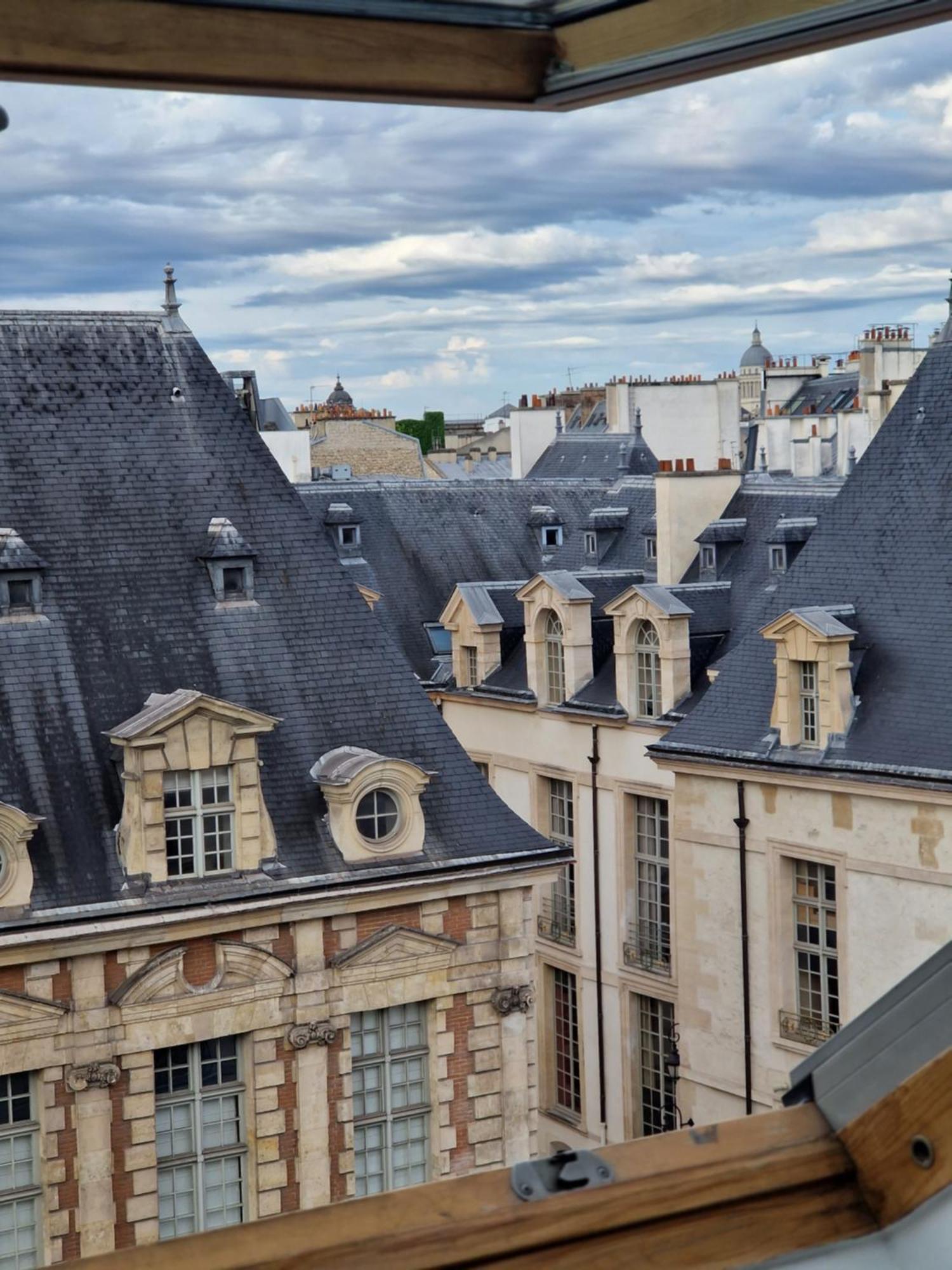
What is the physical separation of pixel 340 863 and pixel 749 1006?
21.0ft

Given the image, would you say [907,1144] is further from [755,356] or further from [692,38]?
[755,356]

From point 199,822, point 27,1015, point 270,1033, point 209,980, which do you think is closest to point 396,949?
point 270,1033

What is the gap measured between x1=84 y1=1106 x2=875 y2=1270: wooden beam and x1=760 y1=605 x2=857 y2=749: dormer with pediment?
1647 cm

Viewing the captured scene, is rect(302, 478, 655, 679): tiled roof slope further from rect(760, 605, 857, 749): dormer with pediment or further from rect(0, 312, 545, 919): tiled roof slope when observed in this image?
rect(0, 312, 545, 919): tiled roof slope

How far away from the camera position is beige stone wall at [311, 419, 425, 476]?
4906cm

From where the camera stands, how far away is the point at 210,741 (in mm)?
14570

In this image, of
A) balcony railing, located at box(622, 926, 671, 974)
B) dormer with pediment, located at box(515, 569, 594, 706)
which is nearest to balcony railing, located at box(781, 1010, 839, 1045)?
balcony railing, located at box(622, 926, 671, 974)

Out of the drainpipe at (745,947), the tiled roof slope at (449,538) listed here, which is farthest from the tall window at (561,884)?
the drainpipe at (745,947)

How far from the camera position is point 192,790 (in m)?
14.6

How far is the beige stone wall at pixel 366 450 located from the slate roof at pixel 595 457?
855cm

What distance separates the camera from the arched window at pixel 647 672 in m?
23.0

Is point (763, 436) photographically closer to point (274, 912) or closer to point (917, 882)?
point (917, 882)

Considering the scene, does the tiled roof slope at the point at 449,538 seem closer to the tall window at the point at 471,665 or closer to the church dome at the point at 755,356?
the tall window at the point at 471,665

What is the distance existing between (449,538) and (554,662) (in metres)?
5.39
